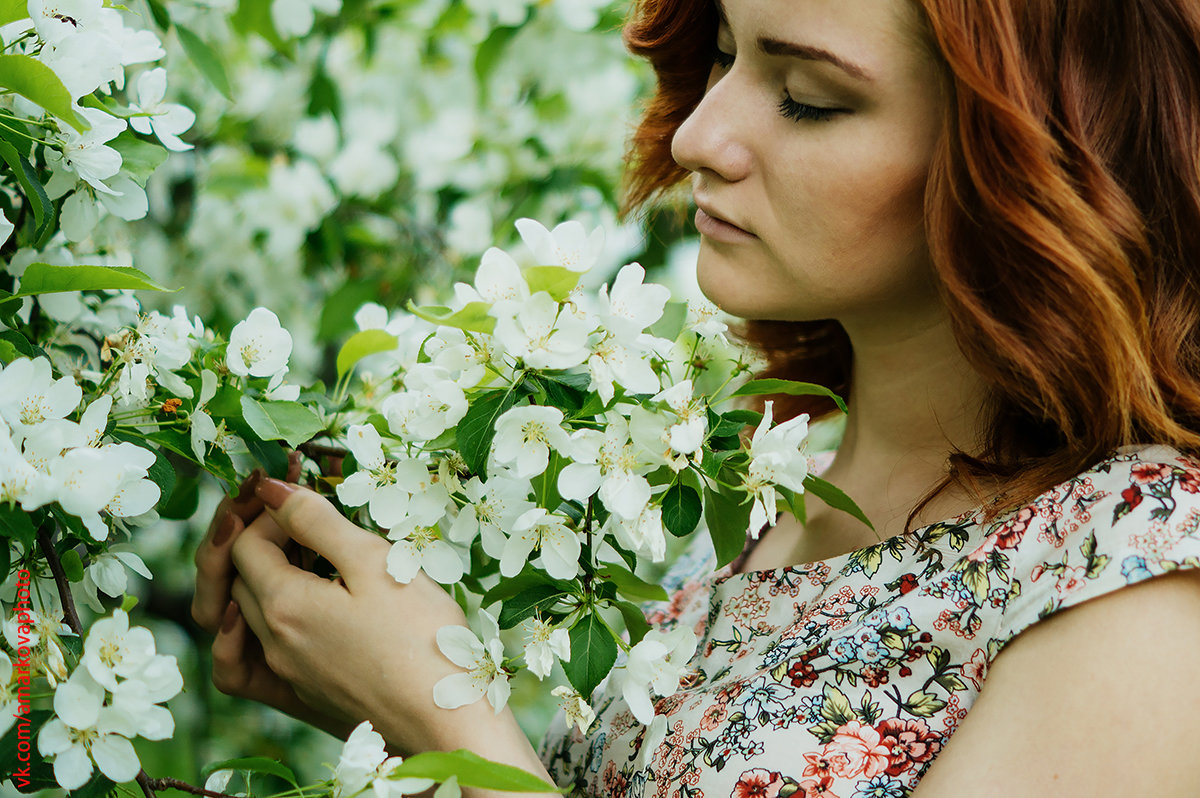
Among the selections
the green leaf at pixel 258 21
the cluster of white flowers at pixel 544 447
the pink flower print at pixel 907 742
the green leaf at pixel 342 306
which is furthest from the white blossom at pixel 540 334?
the green leaf at pixel 342 306

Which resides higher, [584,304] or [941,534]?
[584,304]

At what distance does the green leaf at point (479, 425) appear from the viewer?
2.56 feet

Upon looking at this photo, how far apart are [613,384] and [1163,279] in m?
0.56

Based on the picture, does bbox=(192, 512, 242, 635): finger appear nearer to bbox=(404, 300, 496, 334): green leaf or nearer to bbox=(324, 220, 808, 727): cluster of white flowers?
bbox=(324, 220, 808, 727): cluster of white flowers

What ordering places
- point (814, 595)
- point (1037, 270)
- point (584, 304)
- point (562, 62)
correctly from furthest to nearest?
point (562, 62) < point (814, 595) < point (1037, 270) < point (584, 304)

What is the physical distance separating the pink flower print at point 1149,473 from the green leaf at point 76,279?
0.80m

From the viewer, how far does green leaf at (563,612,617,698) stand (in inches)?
31.8

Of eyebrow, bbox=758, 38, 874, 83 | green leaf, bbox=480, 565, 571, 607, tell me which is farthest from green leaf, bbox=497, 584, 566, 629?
eyebrow, bbox=758, 38, 874, 83

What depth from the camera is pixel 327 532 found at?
0.93m

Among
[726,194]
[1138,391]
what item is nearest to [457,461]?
[726,194]

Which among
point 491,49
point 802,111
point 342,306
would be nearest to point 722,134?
point 802,111

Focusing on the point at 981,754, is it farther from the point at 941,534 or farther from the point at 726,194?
the point at 726,194

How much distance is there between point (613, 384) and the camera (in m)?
0.79

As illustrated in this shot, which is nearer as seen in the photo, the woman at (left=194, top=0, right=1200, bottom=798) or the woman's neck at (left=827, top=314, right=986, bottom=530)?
the woman at (left=194, top=0, right=1200, bottom=798)
